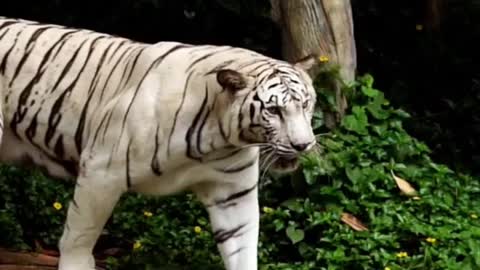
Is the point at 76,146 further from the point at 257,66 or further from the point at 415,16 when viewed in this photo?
the point at 415,16

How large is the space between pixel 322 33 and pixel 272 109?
2.10 meters

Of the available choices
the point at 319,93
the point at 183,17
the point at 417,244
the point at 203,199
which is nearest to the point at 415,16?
the point at 183,17

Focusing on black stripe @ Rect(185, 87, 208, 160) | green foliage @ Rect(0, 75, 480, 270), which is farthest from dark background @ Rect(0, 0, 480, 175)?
black stripe @ Rect(185, 87, 208, 160)

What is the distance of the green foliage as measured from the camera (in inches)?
258

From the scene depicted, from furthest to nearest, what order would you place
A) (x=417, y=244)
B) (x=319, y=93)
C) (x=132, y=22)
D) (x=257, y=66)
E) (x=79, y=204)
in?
(x=132, y=22)
(x=319, y=93)
(x=417, y=244)
(x=79, y=204)
(x=257, y=66)

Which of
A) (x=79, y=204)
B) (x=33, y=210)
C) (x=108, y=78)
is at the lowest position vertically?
(x=33, y=210)

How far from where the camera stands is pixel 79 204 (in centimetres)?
582

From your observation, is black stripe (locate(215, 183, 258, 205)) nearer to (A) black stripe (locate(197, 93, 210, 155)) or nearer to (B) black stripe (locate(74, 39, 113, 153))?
(A) black stripe (locate(197, 93, 210, 155))

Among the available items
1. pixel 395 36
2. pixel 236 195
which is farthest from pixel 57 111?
pixel 395 36

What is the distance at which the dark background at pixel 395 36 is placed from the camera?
903cm

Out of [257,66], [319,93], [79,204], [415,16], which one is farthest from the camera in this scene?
[415,16]

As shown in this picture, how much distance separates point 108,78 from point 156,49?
256 mm

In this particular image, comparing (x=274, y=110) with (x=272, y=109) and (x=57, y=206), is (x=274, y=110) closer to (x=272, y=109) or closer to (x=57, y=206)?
(x=272, y=109)

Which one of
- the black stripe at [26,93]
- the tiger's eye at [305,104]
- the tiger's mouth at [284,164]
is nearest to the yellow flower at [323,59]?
the black stripe at [26,93]
